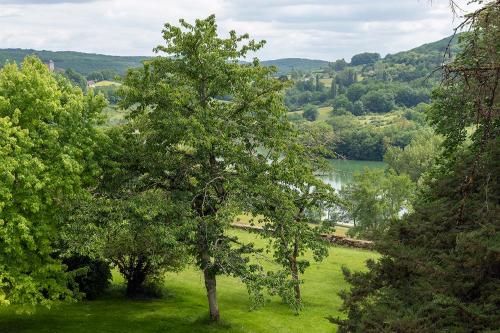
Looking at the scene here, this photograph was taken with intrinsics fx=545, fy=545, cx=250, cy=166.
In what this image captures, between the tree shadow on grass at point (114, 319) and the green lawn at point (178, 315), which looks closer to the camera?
the tree shadow on grass at point (114, 319)

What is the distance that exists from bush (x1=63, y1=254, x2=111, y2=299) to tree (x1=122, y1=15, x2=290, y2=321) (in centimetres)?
826

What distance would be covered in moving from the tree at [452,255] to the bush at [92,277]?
20080 millimetres

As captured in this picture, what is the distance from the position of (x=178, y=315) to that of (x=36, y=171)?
12.0 metres

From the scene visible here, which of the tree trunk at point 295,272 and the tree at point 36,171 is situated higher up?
the tree at point 36,171

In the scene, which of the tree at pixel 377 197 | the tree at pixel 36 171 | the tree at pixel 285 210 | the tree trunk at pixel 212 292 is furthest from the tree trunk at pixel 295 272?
the tree at pixel 377 197

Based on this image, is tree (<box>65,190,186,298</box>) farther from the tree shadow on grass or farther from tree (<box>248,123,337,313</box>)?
the tree shadow on grass

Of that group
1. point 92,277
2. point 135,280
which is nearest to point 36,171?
point 92,277

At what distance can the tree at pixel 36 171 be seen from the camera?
75.3 ft

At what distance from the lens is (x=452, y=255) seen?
12.0 metres

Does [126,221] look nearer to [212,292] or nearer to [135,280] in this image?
[212,292]

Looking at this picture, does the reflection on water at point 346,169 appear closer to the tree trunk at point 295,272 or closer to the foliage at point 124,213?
the tree trunk at point 295,272

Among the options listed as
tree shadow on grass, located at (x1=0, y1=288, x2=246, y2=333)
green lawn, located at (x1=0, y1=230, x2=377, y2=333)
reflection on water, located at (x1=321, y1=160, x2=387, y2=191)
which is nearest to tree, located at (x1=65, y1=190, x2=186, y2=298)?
tree shadow on grass, located at (x1=0, y1=288, x2=246, y2=333)

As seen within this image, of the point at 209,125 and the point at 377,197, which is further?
the point at 377,197

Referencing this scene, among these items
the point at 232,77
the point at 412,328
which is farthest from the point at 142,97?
the point at 412,328
